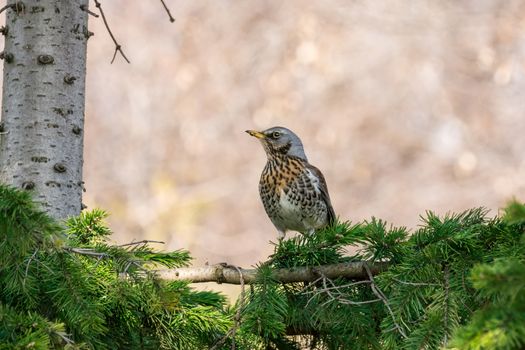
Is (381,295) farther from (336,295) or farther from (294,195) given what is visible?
(294,195)

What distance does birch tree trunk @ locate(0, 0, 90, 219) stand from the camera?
2564 millimetres

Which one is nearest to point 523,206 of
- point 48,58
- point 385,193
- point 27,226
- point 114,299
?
point 27,226

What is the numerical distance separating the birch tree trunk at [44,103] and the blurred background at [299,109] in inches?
196

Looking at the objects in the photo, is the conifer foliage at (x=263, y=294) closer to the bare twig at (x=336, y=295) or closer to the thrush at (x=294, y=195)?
the bare twig at (x=336, y=295)

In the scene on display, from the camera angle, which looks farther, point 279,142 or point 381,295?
point 279,142

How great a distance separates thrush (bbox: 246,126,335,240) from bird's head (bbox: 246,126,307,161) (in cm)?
4

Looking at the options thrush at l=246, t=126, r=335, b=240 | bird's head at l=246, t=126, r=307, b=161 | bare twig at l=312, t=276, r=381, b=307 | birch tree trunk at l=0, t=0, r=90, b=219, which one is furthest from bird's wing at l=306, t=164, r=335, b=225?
bare twig at l=312, t=276, r=381, b=307

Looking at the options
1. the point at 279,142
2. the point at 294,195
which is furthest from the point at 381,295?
the point at 279,142

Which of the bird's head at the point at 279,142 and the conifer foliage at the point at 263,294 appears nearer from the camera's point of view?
the conifer foliage at the point at 263,294

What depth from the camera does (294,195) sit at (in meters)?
3.54

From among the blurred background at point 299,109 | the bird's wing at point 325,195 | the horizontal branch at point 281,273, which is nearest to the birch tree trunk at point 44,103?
the horizontal branch at point 281,273

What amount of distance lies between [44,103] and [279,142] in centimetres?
145

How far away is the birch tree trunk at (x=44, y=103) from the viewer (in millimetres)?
2564

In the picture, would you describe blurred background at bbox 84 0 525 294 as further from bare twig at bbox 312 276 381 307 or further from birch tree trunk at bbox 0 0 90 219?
bare twig at bbox 312 276 381 307
